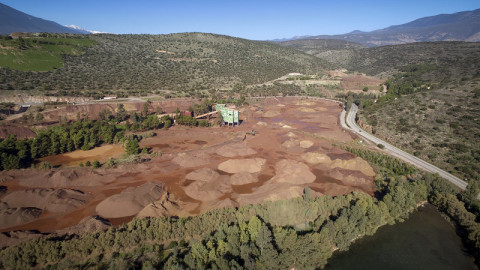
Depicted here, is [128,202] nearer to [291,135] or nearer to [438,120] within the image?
[291,135]

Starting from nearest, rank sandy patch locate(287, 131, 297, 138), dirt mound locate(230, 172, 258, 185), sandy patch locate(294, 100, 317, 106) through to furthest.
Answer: dirt mound locate(230, 172, 258, 185) → sandy patch locate(287, 131, 297, 138) → sandy patch locate(294, 100, 317, 106)

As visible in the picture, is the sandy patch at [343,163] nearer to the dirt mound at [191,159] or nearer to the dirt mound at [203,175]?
the dirt mound at [203,175]

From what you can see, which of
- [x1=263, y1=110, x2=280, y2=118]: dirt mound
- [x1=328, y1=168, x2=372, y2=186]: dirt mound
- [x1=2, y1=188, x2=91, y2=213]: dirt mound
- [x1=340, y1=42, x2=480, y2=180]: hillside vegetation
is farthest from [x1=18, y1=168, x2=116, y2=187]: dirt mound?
[x1=340, y1=42, x2=480, y2=180]: hillside vegetation

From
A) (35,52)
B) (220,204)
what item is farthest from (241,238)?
(35,52)

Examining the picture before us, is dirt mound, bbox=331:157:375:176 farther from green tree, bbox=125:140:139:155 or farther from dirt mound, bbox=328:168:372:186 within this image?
green tree, bbox=125:140:139:155

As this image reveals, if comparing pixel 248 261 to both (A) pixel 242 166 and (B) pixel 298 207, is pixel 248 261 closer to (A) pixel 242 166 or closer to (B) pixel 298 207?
(B) pixel 298 207

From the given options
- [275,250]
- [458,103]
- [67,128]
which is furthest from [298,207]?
[458,103]

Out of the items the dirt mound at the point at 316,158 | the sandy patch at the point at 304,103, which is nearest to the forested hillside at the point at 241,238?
the dirt mound at the point at 316,158
